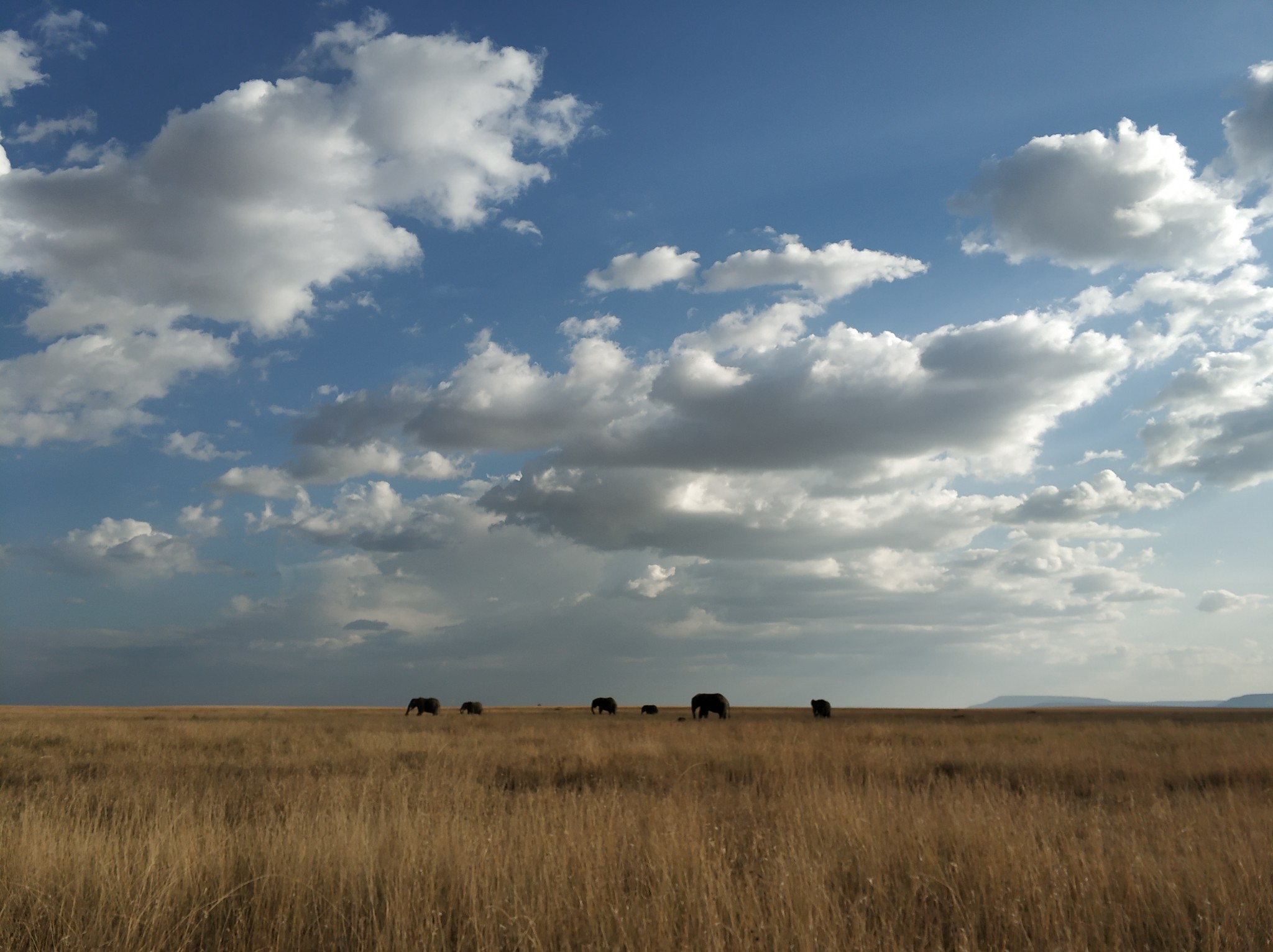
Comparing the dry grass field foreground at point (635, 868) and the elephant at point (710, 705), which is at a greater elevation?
the dry grass field foreground at point (635, 868)

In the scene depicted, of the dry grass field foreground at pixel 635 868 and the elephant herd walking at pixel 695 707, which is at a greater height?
the dry grass field foreground at pixel 635 868

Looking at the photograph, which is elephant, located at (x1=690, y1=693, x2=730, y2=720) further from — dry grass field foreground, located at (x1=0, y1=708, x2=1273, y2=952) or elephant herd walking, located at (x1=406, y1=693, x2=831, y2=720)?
dry grass field foreground, located at (x1=0, y1=708, x2=1273, y2=952)

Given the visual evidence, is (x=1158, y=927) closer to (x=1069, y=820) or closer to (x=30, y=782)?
(x=1069, y=820)

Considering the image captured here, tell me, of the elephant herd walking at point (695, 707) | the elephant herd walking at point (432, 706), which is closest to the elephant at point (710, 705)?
the elephant herd walking at point (695, 707)

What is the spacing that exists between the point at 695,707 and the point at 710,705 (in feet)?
5.07

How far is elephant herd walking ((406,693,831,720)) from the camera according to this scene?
156ft

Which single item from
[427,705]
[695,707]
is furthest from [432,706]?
[695,707]

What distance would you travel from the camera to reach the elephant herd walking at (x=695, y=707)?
1873 inches

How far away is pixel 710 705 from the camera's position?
47719 mm

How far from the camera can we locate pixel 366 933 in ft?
17.0

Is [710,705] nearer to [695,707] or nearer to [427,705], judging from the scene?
[695,707]

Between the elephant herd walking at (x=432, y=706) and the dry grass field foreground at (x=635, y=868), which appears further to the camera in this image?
the elephant herd walking at (x=432, y=706)

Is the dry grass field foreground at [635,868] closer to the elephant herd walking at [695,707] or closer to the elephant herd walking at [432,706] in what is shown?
the elephant herd walking at [695,707]

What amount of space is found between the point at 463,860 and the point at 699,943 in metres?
2.26
